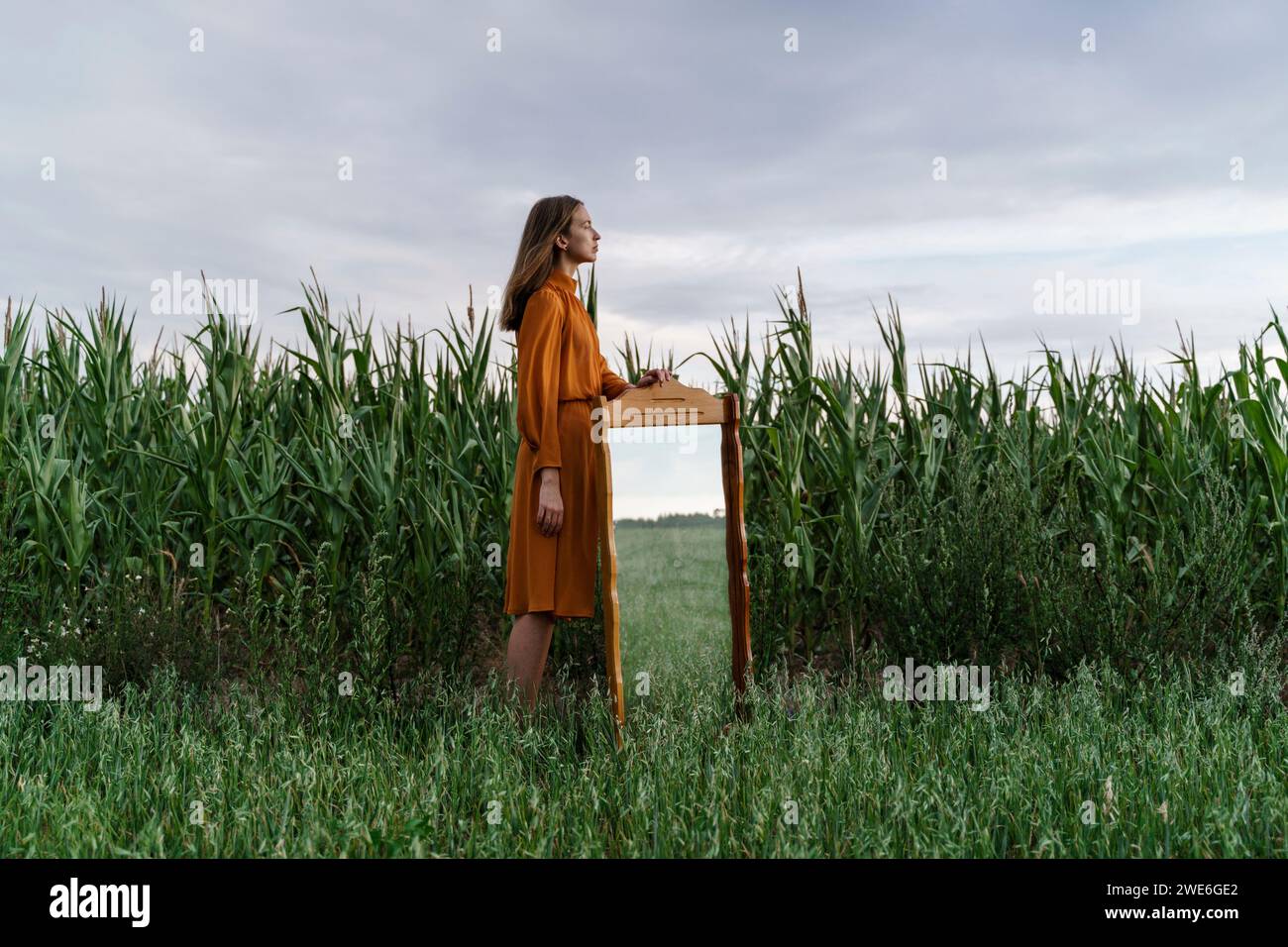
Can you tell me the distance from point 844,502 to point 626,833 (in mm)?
2256

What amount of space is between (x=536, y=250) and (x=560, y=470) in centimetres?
87

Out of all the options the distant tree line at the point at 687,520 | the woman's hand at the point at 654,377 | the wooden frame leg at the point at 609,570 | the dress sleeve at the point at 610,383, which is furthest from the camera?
the dress sleeve at the point at 610,383

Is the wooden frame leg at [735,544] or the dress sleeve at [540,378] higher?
the dress sleeve at [540,378]

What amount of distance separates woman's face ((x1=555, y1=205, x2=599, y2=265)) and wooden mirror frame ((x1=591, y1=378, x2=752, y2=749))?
0.60 m

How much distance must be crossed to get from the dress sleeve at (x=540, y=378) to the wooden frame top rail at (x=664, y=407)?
0.75 feet

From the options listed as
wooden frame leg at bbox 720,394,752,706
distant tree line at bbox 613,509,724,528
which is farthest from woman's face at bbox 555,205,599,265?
distant tree line at bbox 613,509,724,528

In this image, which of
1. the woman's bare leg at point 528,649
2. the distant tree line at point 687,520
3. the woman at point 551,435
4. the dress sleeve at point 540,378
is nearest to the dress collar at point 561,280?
the woman at point 551,435

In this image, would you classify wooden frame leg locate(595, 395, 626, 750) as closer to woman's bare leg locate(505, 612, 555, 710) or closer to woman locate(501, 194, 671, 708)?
woman locate(501, 194, 671, 708)

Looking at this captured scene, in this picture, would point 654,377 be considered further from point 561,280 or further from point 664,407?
point 561,280

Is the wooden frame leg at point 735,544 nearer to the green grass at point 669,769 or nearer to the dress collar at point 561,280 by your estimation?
the green grass at point 669,769

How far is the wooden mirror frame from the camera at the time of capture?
11.4 feet

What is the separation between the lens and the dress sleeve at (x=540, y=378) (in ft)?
11.5
